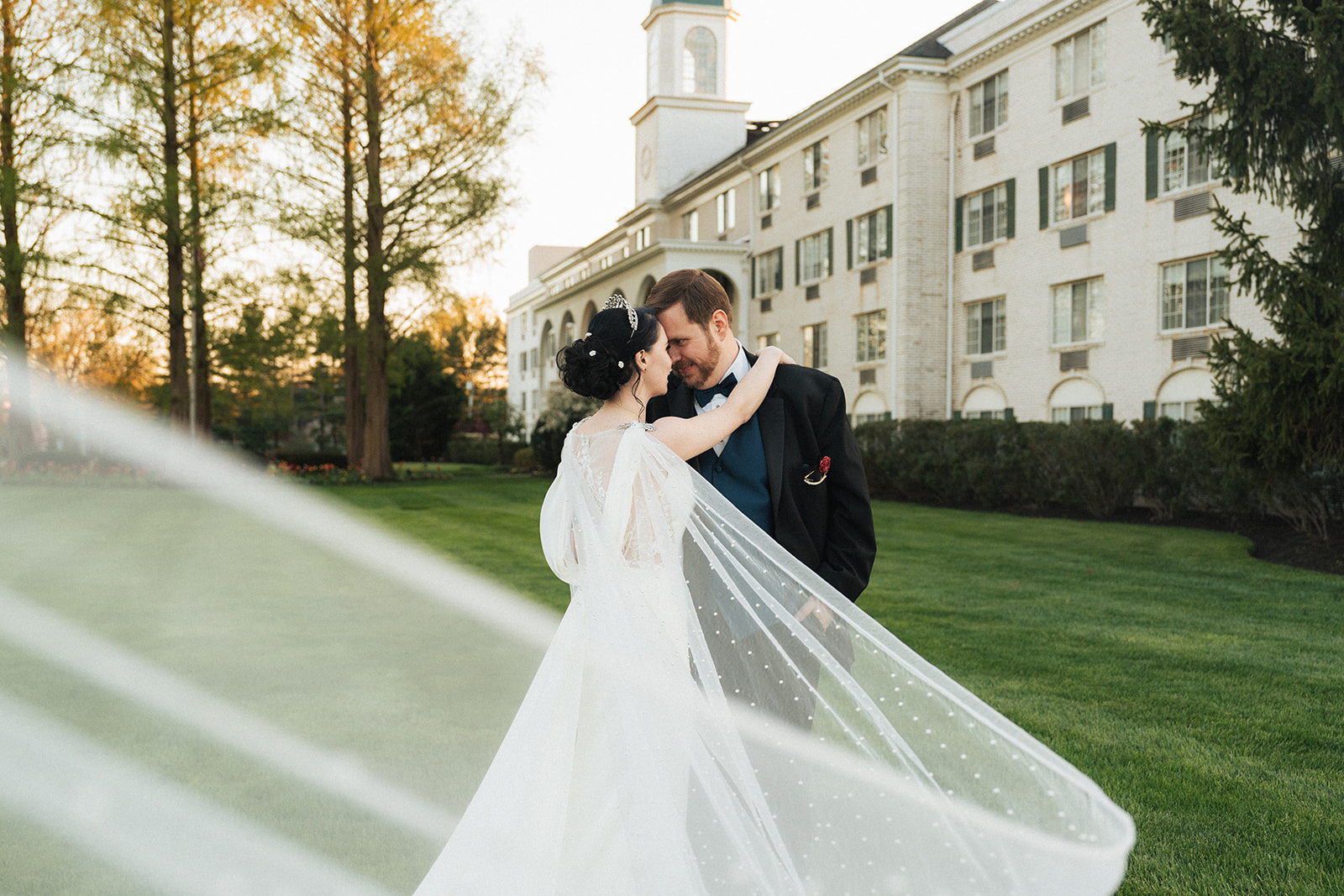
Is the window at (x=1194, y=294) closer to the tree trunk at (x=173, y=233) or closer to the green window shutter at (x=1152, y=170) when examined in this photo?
the green window shutter at (x=1152, y=170)

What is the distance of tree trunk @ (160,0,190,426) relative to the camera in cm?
2625

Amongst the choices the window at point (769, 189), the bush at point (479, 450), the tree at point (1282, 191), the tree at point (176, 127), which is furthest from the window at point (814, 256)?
the bush at point (479, 450)

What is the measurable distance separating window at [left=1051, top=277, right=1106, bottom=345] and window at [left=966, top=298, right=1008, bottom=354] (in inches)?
68.3

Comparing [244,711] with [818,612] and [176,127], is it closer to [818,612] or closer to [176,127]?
[818,612]

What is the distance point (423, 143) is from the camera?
30422 millimetres

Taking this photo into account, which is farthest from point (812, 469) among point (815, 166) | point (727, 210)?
point (727, 210)

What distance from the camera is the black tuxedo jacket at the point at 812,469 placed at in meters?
3.34

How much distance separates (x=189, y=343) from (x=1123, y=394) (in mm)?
24034

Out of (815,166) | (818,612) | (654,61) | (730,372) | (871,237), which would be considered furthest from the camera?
(654,61)

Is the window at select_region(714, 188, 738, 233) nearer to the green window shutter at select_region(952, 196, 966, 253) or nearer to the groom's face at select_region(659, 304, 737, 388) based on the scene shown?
the green window shutter at select_region(952, 196, 966, 253)

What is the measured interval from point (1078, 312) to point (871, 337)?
733cm

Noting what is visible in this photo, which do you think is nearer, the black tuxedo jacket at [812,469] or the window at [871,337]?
the black tuxedo jacket at [812,469]

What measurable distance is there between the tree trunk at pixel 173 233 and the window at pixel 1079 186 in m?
21.9

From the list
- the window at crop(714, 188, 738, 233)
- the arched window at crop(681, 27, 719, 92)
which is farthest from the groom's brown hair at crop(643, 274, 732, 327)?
the arched window at crop(681, 27, 719, 92)
